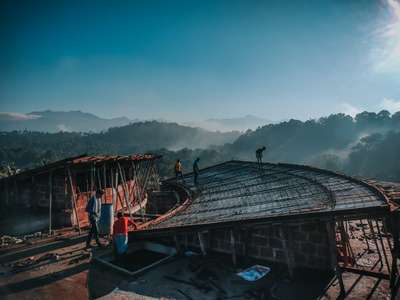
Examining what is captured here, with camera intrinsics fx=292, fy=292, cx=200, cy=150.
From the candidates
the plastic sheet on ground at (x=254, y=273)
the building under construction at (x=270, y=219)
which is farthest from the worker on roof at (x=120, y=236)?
the plastic sheet on ground at (x=254, y=273)

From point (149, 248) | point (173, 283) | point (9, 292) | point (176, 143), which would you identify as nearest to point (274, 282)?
point (173, 283)

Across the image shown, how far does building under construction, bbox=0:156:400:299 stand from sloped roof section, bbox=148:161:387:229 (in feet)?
0.12

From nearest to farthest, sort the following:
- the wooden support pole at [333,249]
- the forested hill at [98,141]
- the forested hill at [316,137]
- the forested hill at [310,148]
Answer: the wooden support pole at [333,249] < the forested hill at [310,148] < the forested hill at [98,141] < the forested hill at [316,137]

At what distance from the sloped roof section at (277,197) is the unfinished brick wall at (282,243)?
55 cm

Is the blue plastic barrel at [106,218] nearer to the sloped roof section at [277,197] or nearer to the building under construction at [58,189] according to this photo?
the building under construction at [58,189]

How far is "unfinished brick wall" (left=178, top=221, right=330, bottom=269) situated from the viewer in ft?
26.5

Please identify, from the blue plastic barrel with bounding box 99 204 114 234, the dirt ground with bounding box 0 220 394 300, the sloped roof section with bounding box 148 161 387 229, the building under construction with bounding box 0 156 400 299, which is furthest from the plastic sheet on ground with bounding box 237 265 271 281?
the blue plastic barrel with bounding box 99 204 114 234

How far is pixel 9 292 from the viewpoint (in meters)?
7.18

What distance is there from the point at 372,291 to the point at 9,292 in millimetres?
8811

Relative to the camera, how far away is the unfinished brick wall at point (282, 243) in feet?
26.5

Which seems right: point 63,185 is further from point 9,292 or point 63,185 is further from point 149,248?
point 9,292

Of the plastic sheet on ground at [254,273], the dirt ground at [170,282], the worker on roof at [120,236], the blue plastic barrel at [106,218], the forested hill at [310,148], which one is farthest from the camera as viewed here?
the forested hill at [310,148]

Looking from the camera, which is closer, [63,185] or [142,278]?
[142,278]

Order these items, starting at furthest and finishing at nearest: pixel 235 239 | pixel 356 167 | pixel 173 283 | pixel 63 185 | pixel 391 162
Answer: pixel 356 167, pixel 391 162, pixel 63 185, pixel 235 239, pixel 173 283
